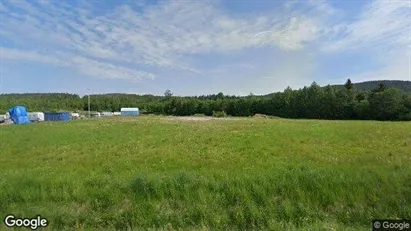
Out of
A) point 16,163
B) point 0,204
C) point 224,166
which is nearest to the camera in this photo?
point 0,204

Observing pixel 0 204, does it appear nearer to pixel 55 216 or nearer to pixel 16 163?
pixel 55 216

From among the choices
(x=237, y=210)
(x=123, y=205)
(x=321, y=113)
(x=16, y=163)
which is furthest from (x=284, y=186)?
(x=321, y=113)

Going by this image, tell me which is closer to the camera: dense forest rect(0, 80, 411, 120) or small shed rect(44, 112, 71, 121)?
dense forest rect(0, 80, 411, 120)

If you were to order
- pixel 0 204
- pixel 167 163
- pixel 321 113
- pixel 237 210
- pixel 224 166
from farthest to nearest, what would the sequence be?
1. pixel 321 113
2. pixel 167 163
3. pixel 224 166
4. pixel 0 204
5. pixel 237 210

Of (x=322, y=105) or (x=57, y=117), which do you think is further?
(x=322, y=105)

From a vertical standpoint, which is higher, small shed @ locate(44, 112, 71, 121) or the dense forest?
the dense forest

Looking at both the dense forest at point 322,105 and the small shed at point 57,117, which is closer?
the dense forest at point 322,105

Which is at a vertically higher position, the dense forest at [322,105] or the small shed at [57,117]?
the dense forest at [322,105]

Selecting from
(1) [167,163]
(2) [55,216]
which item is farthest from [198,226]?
(1) [167,163]

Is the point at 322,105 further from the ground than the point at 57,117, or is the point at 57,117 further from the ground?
the point at 322,105

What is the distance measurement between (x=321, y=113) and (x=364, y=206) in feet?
293

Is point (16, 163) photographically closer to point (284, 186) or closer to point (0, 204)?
point (0, 204)

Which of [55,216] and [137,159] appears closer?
[55,216]

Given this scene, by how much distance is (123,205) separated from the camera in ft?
24.1
